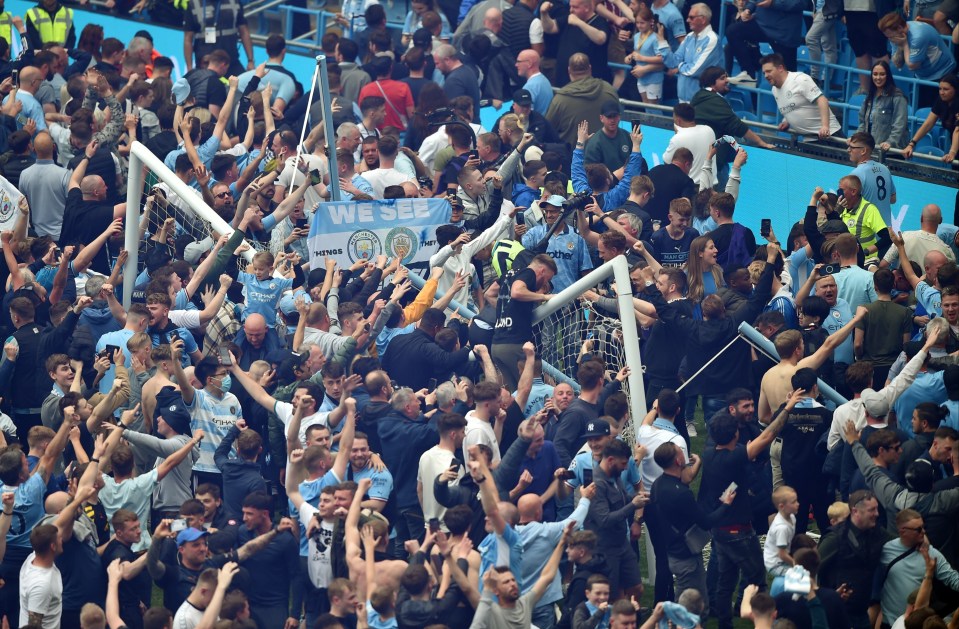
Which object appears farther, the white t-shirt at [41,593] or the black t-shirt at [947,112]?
the black t-shirt at [947,112]

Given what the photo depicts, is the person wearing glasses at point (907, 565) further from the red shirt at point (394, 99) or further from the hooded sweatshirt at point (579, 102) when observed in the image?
the red shirt at point (394, 99)

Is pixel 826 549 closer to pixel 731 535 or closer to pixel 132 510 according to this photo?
pixel 731 535

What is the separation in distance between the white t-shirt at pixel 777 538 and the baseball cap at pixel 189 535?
385 cm

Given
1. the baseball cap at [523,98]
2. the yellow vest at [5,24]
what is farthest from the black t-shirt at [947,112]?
the yellow vest at [5,24]

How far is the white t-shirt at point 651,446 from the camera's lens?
41.5 ft

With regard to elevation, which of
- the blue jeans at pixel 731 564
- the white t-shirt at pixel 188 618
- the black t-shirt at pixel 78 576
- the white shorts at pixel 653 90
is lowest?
the blue jeans at pixel 731 564

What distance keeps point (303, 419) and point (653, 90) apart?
8.04 m

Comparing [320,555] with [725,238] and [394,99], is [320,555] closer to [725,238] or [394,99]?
[725,238]

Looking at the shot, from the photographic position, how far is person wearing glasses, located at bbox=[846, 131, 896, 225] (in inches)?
639

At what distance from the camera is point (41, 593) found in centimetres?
1145

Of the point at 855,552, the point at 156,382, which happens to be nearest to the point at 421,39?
the point at 156,382

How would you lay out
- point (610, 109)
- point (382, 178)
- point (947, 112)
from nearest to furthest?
point (382, 178) < point (610, 109) < point (947, 112)

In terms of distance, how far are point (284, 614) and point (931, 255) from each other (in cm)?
643

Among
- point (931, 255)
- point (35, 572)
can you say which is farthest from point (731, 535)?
point (35, 572)
